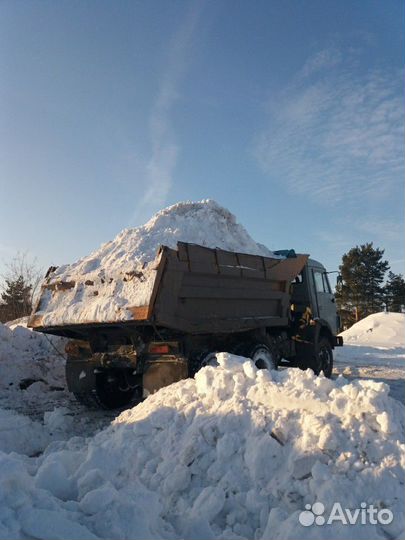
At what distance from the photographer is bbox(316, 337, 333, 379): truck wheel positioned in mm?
10133

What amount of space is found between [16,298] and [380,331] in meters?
20.1

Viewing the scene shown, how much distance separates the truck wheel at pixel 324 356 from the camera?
33.2 ft

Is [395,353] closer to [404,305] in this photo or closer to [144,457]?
[144,457]

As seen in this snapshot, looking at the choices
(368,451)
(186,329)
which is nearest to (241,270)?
(186,329)

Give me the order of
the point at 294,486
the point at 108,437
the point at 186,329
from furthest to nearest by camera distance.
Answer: the point at 186,329 → the point at 108,437 → the point at 294,486

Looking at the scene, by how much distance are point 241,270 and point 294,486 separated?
4.49 meters

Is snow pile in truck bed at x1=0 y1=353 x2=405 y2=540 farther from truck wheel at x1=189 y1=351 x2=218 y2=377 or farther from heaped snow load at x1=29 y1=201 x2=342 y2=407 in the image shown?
heaped snow load at x1=29 y1=201 x2=342 y2=407

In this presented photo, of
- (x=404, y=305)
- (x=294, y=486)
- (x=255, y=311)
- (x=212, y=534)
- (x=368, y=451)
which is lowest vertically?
(x=212, y=534)

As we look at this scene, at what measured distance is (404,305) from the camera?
134 feet

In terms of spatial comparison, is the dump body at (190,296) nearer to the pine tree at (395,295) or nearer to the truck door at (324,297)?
the truck door at (324,297)

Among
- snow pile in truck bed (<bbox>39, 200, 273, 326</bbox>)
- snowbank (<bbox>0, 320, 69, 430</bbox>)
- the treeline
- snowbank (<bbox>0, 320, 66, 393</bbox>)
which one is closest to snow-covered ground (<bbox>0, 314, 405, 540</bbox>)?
snow pile in truck bed (<bbox>39, 200, 273, 326</bbox>)

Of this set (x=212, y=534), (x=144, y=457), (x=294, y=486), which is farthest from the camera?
(x=144, y=457)

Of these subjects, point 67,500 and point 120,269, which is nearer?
point 67,500

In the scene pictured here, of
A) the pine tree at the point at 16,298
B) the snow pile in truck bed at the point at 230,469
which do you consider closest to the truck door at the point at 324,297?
the snow pile in truck bed at the point at 230,469
